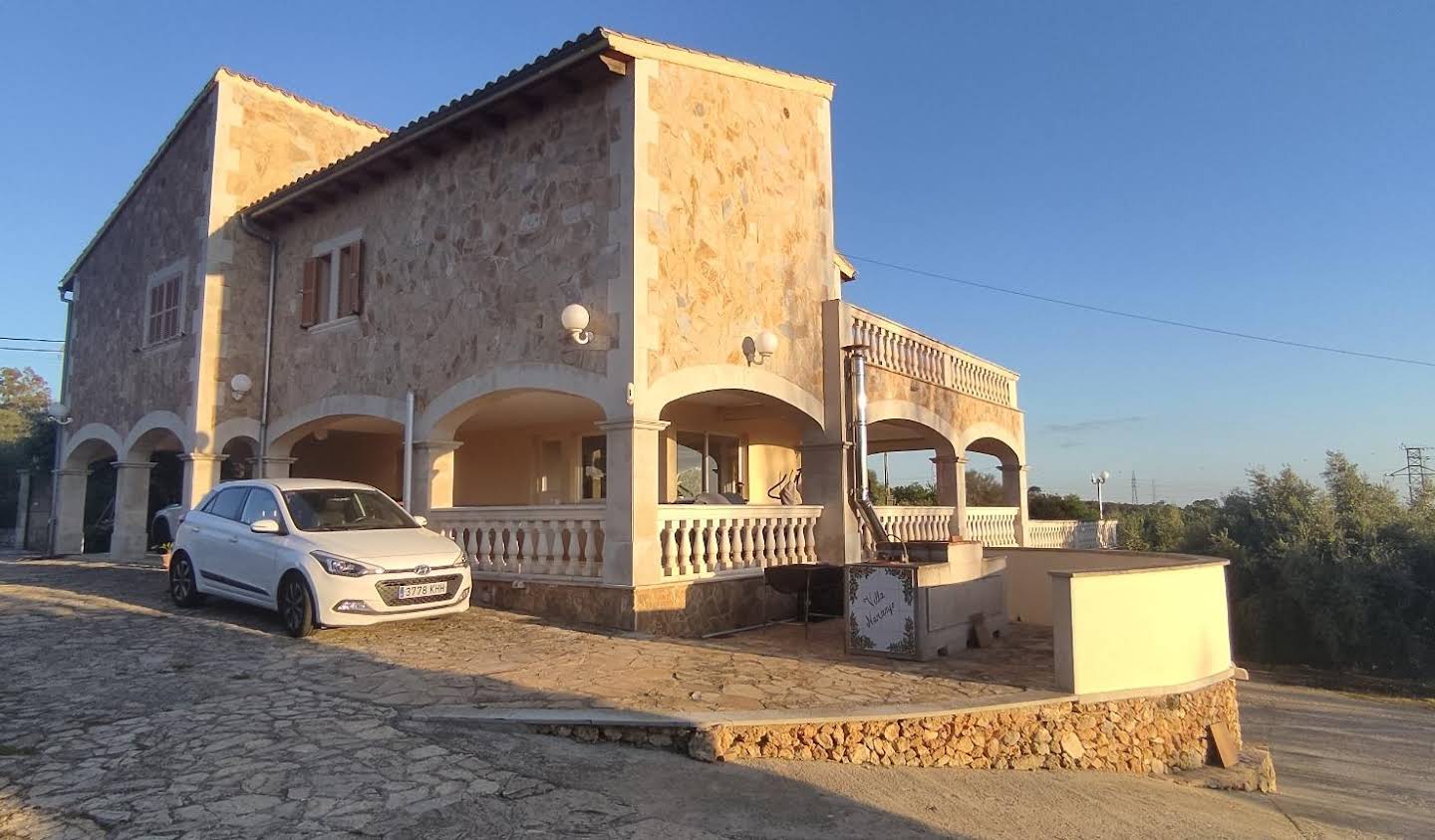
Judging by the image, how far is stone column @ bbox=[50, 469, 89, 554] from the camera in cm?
1781

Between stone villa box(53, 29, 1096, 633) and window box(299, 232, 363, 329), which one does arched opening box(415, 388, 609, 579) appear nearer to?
stone villa box(53, 29, 1096, 633)

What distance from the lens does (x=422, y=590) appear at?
742cm

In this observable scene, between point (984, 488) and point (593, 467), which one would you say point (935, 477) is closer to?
point (593, 467)

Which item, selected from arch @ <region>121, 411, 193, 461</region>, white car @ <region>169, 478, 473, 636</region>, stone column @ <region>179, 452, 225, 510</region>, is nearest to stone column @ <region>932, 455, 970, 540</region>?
white car @ <region>169, 478, 473, 636</region>

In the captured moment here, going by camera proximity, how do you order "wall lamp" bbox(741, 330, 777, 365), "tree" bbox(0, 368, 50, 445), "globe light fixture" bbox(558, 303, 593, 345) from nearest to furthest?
"globe light fixture" bbox(558, 303, 593, 345)
"wall lamp" bbox(741, 330, 777, 365)
"tree" bbox(0, 368, 50, 445)

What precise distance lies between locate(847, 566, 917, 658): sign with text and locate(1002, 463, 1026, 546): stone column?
1000 centimetres

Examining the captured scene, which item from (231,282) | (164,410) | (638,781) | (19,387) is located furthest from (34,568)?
(19,387)

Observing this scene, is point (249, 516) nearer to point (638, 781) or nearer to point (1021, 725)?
point (638, 781)

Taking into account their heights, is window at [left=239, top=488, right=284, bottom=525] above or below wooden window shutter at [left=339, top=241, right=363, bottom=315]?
below

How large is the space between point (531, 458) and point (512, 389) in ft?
15.0

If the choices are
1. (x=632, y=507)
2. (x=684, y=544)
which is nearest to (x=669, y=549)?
(x=684, y=544)

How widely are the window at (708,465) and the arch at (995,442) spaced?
12.7 feet

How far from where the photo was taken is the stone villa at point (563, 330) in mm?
8492

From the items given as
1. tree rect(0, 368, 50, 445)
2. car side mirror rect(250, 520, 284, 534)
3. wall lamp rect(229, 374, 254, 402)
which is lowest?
A: car side mirror rect(250, 520, 284, 534)
